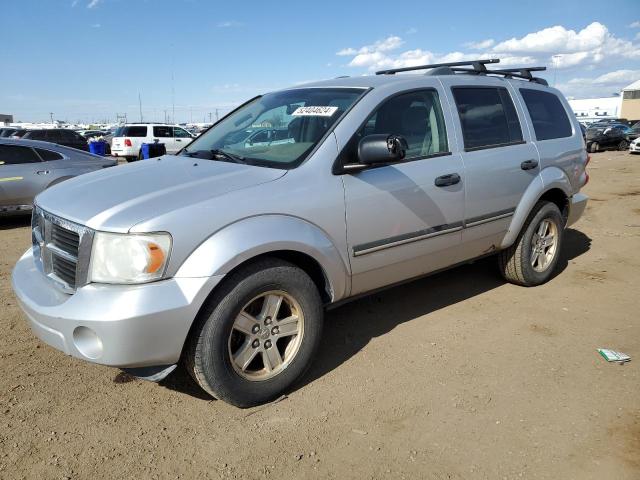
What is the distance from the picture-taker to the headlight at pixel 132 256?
8.20 feet

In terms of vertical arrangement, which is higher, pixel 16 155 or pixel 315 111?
pixel 315 111

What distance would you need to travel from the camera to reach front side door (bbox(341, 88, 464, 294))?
3.26 meters

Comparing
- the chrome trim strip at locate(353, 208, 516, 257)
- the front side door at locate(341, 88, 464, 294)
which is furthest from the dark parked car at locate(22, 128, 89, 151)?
the chrome trim strip at locate(353, 208, 516, 257)

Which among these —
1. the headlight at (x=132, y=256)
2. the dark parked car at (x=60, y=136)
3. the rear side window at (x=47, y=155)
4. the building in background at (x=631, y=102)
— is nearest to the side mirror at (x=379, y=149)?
the headlight at (x=132, y=256)

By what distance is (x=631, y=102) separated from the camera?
70812 millimetres

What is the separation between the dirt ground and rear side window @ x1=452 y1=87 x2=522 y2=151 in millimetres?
1436

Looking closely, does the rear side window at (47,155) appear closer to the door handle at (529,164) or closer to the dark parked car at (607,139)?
the door handle at (529,164)

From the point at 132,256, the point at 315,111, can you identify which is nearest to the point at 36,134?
the point at 315,111

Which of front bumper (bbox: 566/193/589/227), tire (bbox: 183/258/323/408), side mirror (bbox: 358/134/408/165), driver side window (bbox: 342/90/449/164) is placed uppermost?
driver side window (bbox: 342/90/449/164)

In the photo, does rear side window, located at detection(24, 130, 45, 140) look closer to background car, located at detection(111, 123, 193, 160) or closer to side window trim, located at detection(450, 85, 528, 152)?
background car, located at detection(111, 123, 193, 160)

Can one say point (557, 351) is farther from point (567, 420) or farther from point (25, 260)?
point (25, 260)

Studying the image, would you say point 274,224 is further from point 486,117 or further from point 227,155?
point 486,117

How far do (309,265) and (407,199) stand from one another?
83 centimetres

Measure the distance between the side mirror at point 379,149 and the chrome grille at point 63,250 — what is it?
1598 mm
